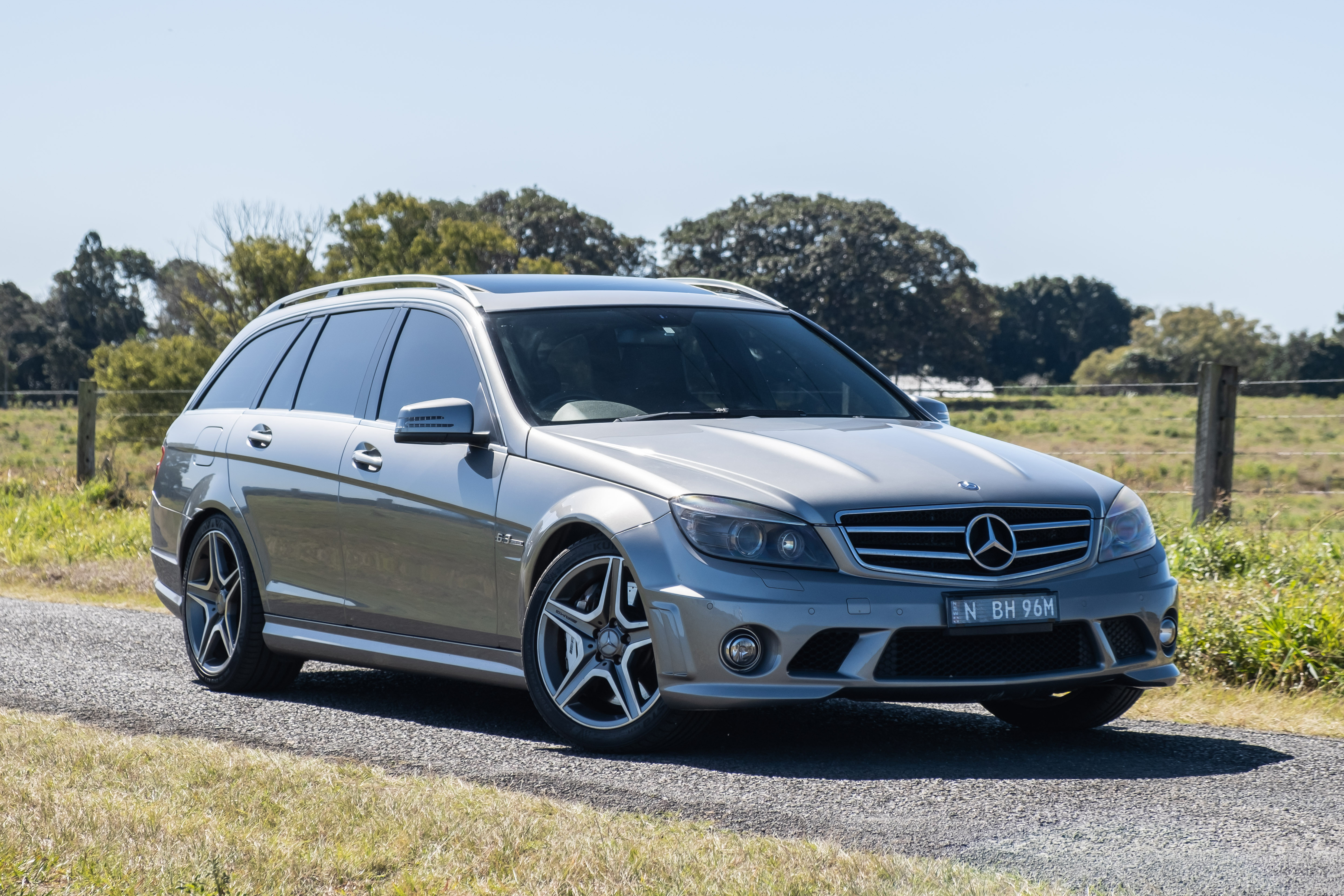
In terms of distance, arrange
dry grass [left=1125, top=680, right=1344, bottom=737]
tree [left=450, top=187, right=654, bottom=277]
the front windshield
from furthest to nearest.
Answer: tree [left=450, top=187, right=654, bottom=277]
dry grass [left=1125, top=680, right=1344, bottom=737]
the front windshield

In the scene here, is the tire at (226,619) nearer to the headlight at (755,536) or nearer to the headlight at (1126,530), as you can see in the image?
the headlight at (755,536)

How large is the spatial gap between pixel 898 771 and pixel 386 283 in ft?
10.7

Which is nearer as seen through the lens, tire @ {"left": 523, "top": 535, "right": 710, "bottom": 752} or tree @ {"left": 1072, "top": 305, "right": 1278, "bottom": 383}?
tire @ {"left": 523, "top": 535, "right": 710, "bottom": 752}

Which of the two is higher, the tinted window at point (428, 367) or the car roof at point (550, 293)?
the car roof at point (550, 293)

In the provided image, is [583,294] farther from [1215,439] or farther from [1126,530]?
[1215,439]

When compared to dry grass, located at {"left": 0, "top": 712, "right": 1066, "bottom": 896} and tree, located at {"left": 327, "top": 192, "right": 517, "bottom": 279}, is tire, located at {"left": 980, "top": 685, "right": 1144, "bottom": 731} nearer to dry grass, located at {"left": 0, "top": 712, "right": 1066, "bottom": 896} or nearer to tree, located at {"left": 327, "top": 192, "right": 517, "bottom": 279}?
dry grass, located at {"left": 0, "top": 712, "right": 1066, "bottom": 896}

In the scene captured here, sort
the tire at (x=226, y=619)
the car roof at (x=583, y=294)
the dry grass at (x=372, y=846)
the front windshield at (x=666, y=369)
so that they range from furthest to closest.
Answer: the tire at (x=226, y=619)
the car roof at (x=583, y=294)
the front windshield at (x=666, y=369)
the dry grass at (x=372, y=846)

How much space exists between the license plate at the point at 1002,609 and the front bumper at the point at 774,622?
0.10ft

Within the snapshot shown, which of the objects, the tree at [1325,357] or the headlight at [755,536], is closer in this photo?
the headlight at [755,536]

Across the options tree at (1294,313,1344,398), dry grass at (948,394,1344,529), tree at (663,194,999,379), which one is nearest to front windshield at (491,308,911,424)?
dry grass at (948,394,1344,529)

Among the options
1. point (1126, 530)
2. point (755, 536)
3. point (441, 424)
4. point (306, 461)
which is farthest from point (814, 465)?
point (306, 461)

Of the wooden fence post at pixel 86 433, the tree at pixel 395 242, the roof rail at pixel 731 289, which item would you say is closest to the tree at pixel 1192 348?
the tree at pixel 395 242

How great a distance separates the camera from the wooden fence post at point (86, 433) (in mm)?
17672

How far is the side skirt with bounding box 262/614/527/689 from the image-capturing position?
18.6ft
